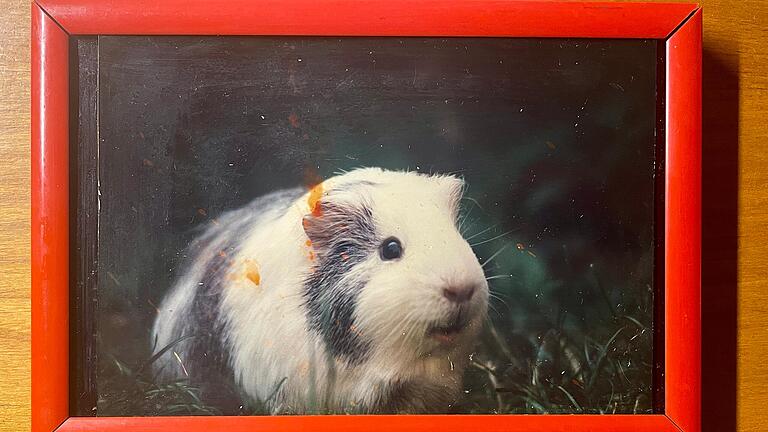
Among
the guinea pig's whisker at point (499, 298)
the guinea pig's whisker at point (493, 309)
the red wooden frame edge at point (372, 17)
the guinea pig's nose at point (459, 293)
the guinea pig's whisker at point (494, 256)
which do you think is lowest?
the guinea pig's whisker at point (493, 309)

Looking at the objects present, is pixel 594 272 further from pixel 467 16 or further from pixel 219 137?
pixel 219 137

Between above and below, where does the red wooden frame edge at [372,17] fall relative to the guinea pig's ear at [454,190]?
above

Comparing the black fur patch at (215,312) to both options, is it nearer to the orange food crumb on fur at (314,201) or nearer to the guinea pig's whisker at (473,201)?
the orange food crumb on fur at (314,201)

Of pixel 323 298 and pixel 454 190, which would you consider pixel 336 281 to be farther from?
pixel 454 190

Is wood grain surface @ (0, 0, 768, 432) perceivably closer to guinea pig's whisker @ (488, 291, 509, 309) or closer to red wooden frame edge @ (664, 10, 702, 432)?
red wooden frame edge @ (664, 10, 702, 432)

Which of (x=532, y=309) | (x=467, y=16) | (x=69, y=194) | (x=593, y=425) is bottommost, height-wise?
(x=593, y=425)

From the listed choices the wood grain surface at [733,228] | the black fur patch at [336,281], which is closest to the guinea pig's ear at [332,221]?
the black fur patch at [336,281]

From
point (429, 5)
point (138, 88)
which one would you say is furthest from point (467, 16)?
point (138, 88)
